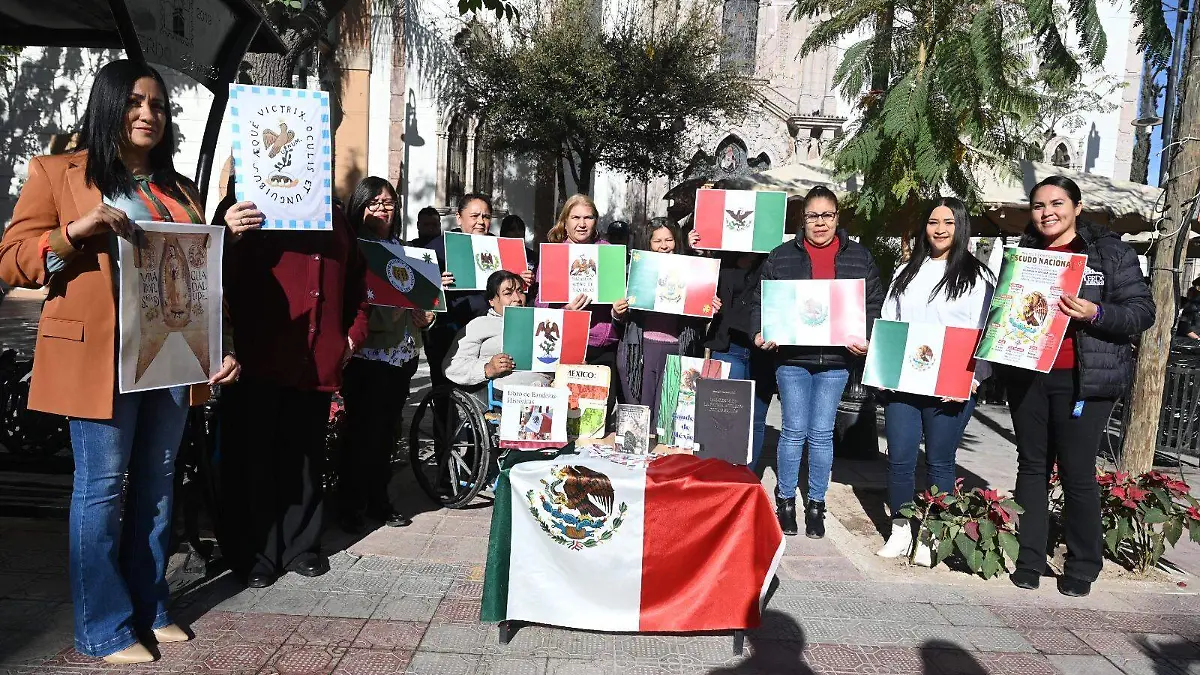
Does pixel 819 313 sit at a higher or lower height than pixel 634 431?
higher

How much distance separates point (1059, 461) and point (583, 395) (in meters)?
2.53

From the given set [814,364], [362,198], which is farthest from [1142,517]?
[362,198]

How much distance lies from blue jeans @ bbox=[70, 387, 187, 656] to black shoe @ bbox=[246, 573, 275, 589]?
0.55 meters

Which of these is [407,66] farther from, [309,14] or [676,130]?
[309,14]

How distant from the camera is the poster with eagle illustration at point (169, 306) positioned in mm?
2607

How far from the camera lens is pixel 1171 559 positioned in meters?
4.72

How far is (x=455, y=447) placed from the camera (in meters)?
4.94

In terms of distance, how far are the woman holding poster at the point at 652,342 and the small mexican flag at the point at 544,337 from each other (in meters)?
0.42

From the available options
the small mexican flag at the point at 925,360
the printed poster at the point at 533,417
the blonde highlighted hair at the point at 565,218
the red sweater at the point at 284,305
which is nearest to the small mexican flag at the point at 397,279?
the red sweater at the point at 284,305

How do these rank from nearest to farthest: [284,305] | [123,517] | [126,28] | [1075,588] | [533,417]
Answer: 1. [123,517]
2. [126,28]
3. [284,305]
4. [533,417]
5. [1075,588]

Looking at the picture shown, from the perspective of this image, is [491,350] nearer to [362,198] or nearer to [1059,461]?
[362,198]

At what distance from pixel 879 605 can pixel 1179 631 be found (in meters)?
1.38

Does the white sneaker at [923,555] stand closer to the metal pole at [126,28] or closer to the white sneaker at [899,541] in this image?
the white sneaker at [899,541]

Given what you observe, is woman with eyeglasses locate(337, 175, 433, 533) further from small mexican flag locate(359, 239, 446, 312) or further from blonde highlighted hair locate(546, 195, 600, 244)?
blonde highlighted hair locate(546, 195, 600, 244)
